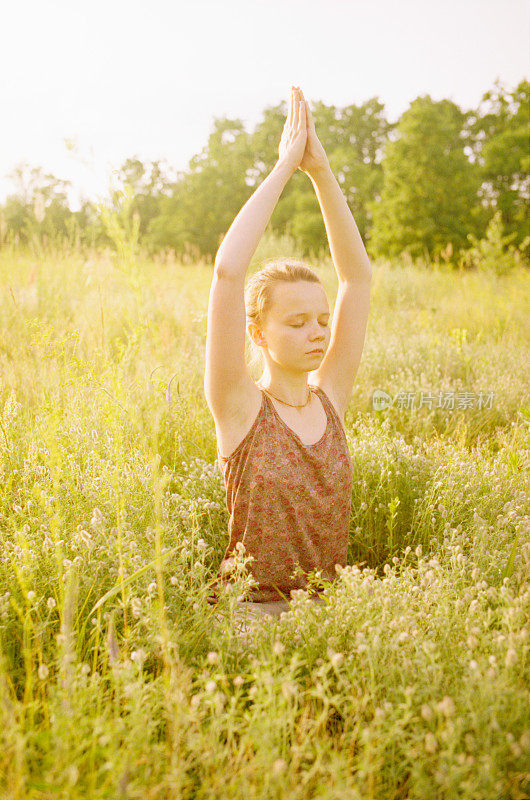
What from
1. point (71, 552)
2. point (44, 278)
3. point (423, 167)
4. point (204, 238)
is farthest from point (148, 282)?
point (204, 238)

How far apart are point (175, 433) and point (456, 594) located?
1.82 m

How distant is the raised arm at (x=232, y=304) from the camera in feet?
6.45

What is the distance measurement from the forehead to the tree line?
45.4ft

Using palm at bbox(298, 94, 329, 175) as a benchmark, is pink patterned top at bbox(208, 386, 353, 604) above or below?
below

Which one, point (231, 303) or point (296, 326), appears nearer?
point (231, 303)

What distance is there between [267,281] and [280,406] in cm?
50

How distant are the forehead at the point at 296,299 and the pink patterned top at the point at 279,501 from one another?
343mm

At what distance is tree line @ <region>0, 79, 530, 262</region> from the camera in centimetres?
2527

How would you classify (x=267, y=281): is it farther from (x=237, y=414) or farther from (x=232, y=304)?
(x=237, y=414)

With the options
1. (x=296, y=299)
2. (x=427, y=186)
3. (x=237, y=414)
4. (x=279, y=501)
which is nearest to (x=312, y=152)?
(x=296, y=299)

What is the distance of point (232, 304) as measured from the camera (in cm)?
198

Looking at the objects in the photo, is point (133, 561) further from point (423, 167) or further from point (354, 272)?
point (423, 167)

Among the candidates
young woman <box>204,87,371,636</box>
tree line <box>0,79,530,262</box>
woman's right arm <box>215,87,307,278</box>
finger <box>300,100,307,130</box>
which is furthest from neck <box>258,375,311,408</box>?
tree line <box>0,79,530,262</box>

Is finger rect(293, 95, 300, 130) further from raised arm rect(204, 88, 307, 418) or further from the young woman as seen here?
raised arm rect(204, 88, 307, 418)
